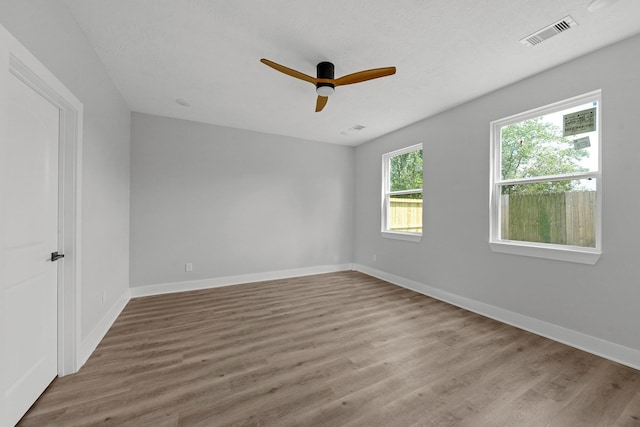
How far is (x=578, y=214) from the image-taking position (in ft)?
7.81

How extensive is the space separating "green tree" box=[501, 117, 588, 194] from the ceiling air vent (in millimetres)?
932

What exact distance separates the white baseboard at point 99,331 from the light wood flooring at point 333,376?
0.24ft

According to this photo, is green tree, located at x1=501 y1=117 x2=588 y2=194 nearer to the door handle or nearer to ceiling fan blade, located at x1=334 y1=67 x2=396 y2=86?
ceiling fan blade, located at x1=334 y1=67 x2=396 y2=86

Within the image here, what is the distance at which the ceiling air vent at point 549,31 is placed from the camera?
74.0 inches

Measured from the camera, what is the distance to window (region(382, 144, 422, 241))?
163 inches

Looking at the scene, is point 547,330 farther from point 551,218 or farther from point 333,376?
point 333,376

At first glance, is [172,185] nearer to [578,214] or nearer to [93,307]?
[93,307]

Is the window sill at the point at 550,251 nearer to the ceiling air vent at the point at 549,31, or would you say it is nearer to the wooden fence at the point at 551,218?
the wooden fence at the point at 551,218

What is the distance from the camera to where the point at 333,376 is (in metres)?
1.88

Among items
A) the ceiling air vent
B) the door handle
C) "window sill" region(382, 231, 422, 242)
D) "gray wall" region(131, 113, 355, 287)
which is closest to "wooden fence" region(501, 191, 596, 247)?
"window sill" region(382, 231, 422, 242)

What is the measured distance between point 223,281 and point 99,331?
73.6 inches

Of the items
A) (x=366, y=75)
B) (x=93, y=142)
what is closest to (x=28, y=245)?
(x=93, y=142)

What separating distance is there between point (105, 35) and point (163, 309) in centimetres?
294

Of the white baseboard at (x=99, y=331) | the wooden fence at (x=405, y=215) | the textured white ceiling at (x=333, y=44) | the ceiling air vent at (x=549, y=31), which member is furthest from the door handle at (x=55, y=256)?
the wooden fence at (x=405, y=215)
